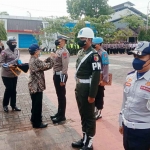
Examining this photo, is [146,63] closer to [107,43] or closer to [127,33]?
[107,43]

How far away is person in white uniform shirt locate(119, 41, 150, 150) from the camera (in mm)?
1934

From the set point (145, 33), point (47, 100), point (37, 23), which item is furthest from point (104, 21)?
point (47, 100)

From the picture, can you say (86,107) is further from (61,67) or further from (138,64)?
(138,64)

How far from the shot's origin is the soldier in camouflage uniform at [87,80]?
2.89 meters

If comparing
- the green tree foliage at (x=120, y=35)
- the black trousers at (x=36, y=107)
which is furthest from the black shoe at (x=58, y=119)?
the green tree foliage at (x=120, y=35)

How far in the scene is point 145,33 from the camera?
78.1 feet

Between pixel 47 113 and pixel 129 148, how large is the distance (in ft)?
9.54

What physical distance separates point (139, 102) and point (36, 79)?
2256 millimetres

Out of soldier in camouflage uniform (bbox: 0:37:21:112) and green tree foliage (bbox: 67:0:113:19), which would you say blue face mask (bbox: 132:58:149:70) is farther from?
green tree foliage (bbox: 67:0:113:19)

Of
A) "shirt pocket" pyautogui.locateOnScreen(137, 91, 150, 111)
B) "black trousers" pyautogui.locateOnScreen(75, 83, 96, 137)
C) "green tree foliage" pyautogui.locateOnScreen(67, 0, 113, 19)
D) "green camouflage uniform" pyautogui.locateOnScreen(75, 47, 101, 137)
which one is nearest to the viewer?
"shirt pocket" pyautogui.locateOnScreen(137, 91, 150, 111)

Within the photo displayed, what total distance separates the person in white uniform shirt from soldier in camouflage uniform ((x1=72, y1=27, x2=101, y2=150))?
0.84m

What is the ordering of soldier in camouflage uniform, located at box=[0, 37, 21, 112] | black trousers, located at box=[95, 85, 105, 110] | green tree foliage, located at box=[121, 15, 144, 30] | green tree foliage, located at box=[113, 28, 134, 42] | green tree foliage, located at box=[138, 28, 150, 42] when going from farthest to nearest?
green tree foliage, located at box=[121, 15, 144, 30] < green tree foliage, located at box=[113, 28, 134, 42] < green tree foliage, located at box=[138, 28, 150, 42] < soldier in camouflage uniform, located at box=[0, 37, 21, 112] < black trousers, located at box=[95, 85, 105, 110]

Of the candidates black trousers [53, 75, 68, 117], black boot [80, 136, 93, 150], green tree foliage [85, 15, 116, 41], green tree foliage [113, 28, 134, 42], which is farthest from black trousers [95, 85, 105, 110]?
green tree foliage [113, 28, 134, 42]

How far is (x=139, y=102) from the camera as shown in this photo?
1.96 m
